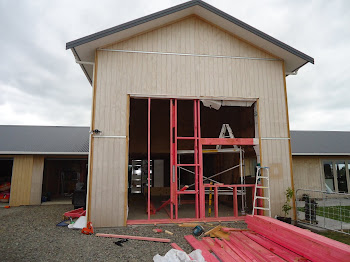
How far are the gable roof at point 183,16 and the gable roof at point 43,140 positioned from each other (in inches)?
223

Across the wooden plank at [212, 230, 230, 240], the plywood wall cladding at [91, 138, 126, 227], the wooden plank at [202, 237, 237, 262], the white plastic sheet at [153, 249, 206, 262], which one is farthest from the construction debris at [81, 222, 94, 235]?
the wooden plank at [212, 230, 230, 240]

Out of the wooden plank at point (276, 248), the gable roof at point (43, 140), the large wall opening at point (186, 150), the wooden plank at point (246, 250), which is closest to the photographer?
the wooden plank at point (276, 248)

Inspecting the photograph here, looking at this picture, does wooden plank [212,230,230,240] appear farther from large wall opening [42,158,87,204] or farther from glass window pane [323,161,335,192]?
large wall opening [42,158,87,204]

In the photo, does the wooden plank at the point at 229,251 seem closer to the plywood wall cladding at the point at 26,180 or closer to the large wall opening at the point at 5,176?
the plywood wall cladding at the point at 26,180

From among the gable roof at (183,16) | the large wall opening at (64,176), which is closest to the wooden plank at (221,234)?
the gable roof at (183,16)

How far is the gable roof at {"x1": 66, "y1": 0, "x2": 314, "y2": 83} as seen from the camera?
7.25 m

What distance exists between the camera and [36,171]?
12125mm

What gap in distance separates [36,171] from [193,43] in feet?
32.6

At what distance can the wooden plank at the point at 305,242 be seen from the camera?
11.9 ft

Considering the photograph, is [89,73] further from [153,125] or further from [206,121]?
[206,121]

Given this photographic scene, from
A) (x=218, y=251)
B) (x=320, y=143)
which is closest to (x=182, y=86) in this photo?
(x=218, y=251)

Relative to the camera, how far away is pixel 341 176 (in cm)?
1435

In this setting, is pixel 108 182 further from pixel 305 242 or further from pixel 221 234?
pixel 305 242

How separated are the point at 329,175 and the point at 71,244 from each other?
14.5 m
